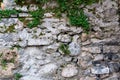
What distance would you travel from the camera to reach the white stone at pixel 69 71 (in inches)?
122

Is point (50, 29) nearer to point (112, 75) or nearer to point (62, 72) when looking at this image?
point (62, 72)

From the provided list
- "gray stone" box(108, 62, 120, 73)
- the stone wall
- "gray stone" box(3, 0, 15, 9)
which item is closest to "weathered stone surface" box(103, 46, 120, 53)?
the stone wall

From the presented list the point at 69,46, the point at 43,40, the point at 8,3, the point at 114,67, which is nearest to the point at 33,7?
the point at 8,3

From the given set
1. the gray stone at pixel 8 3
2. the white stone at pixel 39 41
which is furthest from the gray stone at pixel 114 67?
the gray stone at pixel 8 3

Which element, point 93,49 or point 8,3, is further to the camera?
point 93,49

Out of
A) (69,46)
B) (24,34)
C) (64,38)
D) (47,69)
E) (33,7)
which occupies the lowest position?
(47,69)

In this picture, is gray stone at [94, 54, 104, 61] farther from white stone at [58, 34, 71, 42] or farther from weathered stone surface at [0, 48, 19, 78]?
weathered stone surface at [0, 48, 19, 78]

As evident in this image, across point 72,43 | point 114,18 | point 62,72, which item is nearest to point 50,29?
point 72,43

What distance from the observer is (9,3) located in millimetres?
3016

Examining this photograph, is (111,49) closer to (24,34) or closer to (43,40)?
(43,40)

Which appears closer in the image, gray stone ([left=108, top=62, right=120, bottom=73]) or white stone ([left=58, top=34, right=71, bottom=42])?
white stone ([left=58, top=34, right=71, bottom=42])

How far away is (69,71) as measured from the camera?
311cm

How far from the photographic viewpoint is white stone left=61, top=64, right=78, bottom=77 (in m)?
3.10

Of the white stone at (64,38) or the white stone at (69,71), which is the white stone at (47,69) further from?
the white stone at (64,38)
